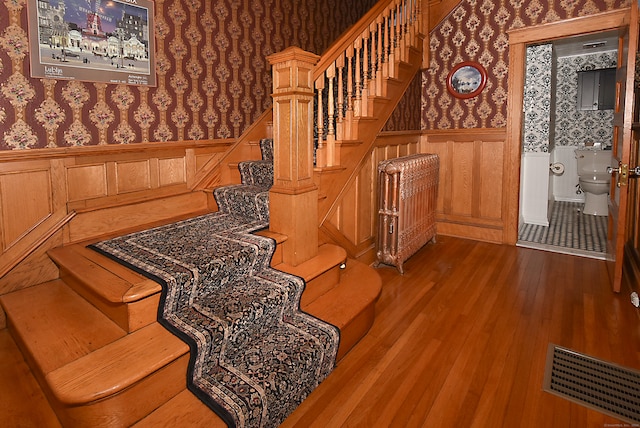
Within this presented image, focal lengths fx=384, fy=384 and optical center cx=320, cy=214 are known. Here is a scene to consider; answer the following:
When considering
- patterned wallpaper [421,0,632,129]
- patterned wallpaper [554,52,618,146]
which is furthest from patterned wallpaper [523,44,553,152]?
patterned wallpaper [554,52,618,146]

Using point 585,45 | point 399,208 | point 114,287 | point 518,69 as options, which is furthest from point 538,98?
point 114,287

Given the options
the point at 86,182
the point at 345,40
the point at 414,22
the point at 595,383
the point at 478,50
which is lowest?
the point at 595,383

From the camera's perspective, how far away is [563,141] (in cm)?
663

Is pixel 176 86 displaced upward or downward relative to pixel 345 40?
downward

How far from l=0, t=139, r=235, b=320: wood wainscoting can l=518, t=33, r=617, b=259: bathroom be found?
367cm

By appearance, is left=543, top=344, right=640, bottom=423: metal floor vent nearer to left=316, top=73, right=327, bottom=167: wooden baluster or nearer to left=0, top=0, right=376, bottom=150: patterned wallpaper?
left=316, top=73, right=327, bottom=167: wooden baluster

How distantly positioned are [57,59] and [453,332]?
3013 millimetres

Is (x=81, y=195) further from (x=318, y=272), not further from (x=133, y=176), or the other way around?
(x=318, y=272)

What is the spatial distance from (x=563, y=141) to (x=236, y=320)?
271 inches

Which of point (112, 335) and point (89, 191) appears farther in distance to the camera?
point (89, 191)

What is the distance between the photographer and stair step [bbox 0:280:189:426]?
143 cm

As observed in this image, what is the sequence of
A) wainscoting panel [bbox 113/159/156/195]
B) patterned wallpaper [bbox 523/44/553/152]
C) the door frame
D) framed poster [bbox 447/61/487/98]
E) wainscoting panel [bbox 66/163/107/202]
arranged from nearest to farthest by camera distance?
1. wainscoting panel [bbox 66/163/107/202]
2. wainscoting panel [bbox 113/159/156/195]
3. the door frame
4. framed poster [bbox 447/61/487/98]
5. patterned wallpaper [bbox 523/44/553/152]

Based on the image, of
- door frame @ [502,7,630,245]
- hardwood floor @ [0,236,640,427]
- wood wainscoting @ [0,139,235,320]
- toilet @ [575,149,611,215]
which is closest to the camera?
hardwood floor @ [0,236,640,427]

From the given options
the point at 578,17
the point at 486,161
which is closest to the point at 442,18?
the point at 578,17
